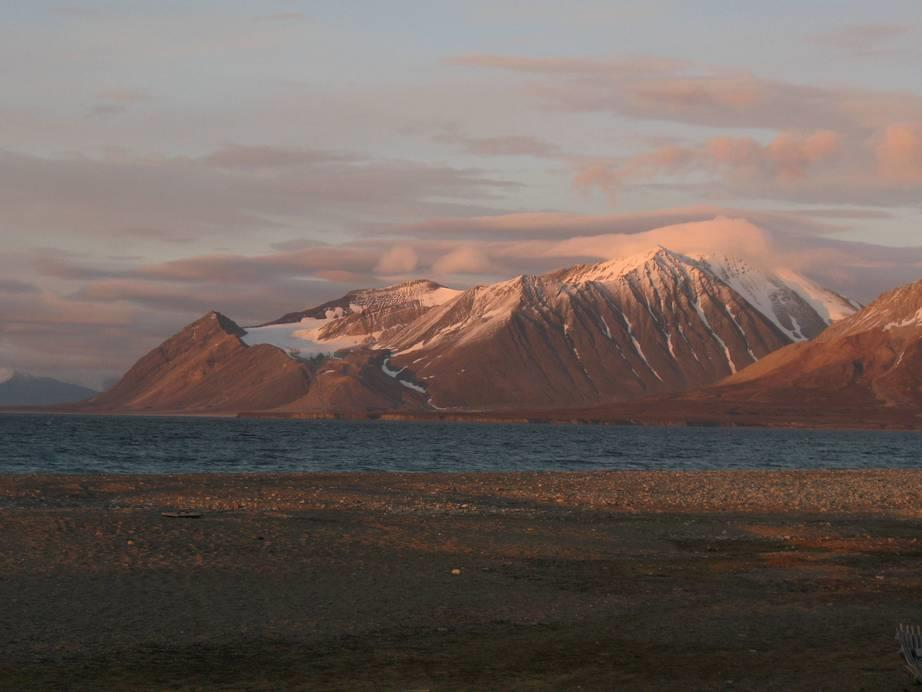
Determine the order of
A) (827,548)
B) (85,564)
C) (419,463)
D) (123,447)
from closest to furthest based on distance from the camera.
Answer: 1. (85,564)
2. (827,548)
3. (419,463)
4. (123,447)

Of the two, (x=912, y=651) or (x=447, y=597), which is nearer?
(x=912, y=651)

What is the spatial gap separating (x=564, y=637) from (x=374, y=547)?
1104 cm

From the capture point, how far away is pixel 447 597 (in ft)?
85.1

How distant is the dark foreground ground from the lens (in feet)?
63.8

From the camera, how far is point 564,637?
22.3 m

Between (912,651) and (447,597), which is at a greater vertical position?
(912,651)

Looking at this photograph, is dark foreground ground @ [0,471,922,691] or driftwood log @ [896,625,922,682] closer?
driftwood log @ [896,625,922,682]

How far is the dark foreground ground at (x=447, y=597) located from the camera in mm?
19438

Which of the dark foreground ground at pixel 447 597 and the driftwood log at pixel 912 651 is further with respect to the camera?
the dark foreground ground at pixel 447 597

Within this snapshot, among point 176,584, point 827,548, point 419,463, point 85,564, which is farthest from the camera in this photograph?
A: point 419,463

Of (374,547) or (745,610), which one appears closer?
(745,610)

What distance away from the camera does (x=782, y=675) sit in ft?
63.1

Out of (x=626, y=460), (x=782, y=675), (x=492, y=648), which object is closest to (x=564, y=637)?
(x=492, y=648)

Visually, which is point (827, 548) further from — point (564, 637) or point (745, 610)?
point (564, 637)
